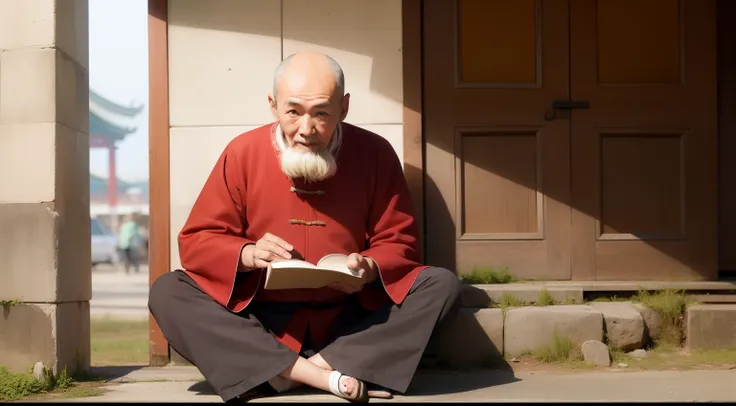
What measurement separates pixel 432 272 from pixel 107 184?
157ft

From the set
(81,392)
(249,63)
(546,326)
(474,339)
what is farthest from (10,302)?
(546,326)

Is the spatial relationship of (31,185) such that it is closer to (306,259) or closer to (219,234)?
(219,234)

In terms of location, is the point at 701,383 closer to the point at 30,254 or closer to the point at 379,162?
the point at 379,162

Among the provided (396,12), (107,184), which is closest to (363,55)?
(396,12)

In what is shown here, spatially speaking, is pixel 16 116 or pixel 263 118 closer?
pixel 16 116

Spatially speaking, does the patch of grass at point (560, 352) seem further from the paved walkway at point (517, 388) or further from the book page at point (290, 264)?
the book page at point (290, 264)

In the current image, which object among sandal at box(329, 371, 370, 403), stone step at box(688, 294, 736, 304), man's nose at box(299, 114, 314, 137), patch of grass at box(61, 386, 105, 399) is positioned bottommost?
patch of grass at box(61, 386, 105, 399)

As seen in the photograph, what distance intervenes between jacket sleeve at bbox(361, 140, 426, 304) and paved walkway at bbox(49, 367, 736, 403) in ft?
1.73

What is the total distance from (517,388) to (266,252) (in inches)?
51.2

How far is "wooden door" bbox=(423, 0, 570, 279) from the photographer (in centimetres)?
516

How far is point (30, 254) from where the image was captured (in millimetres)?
4238

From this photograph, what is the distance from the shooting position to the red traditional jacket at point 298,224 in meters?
4.05

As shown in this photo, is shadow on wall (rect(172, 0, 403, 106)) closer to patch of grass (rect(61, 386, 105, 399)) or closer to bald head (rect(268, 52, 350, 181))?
bald head (rect(268, 52, 350, 181))

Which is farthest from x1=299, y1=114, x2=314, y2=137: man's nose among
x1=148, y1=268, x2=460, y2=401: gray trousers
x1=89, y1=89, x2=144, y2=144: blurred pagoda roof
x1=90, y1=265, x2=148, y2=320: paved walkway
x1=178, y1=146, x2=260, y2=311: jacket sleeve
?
x1=89, y1=89, x2=144, y2=144: blurred pagoda roof
